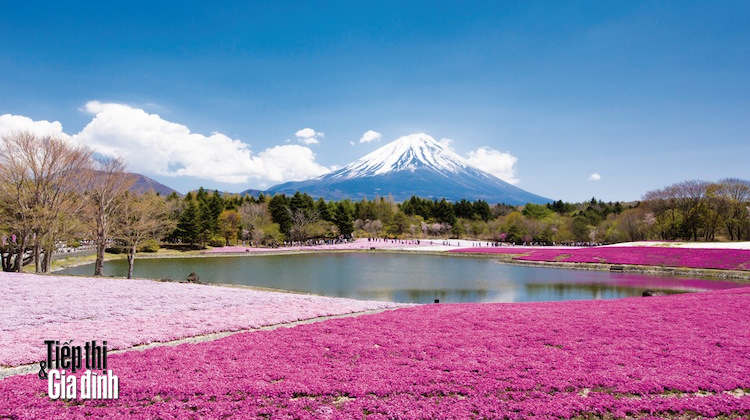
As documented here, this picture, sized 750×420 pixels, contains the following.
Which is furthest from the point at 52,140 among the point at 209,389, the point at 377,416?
the point at 377,416

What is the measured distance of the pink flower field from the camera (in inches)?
1766

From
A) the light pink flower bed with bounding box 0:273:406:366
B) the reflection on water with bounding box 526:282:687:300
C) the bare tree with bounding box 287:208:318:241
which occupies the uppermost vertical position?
the bare tree with bounding box 287:208:318:241

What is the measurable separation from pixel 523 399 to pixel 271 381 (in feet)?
16.7

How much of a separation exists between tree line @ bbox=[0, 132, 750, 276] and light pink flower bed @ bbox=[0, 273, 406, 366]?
24.8 feet

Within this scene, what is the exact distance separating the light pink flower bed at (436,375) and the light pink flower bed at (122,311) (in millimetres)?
2834

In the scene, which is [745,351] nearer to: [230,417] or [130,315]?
[230,417]

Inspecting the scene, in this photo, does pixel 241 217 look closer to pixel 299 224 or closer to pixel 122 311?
pixel 299 224

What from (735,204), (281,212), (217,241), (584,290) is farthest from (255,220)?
(735,204)

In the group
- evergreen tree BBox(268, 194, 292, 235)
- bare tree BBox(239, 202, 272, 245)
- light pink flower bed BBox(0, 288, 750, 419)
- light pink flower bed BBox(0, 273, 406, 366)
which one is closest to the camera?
light pink flower bed BBox(0, 288, 750, 419)

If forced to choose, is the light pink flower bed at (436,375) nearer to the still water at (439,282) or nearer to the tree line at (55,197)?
the still water at (439,282)

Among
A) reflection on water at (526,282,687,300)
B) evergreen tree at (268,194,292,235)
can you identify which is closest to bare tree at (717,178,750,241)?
reflection on water at (526,282,687,300)

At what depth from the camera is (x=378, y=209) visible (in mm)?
113938

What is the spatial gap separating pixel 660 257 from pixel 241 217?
7217 centimetres

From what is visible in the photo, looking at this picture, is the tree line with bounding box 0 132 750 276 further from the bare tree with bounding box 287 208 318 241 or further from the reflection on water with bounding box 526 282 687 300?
the reflection on water with bounding box 526 282 687 300
